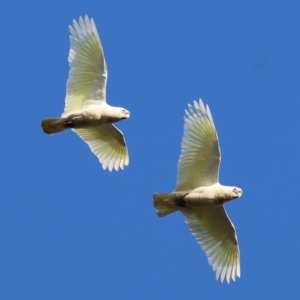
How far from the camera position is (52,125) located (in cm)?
2378

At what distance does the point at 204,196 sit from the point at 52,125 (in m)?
3.82

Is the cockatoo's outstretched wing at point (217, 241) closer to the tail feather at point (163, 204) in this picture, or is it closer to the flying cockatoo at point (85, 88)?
the tail feather at point (163, 204)

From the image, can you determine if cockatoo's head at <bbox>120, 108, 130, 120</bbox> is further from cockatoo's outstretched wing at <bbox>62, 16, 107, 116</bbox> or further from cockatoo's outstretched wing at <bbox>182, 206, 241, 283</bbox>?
cockatoo's outstretched wing at <bbox>182, 206, 241, 283</bbox>

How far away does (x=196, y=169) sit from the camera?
22.7m

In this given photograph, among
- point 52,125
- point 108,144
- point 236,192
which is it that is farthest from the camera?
point 108,144

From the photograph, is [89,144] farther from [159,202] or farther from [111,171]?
[159,202]

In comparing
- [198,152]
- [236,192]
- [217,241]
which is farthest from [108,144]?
[236,192]

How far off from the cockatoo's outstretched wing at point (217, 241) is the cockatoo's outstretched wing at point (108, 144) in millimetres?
3413

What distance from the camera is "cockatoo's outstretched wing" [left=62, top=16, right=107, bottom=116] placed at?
23.8 metres

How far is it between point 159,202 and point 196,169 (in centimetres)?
112

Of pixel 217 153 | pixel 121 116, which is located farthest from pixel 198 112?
pixel 121 116

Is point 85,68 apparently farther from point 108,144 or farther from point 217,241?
point 217,241

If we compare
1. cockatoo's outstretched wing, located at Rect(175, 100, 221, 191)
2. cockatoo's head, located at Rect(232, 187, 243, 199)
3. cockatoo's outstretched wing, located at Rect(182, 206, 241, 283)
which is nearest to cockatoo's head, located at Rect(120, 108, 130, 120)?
cockatoo's outstretched wing, located at Rect(175, 100, 221, 191)

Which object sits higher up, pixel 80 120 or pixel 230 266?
pixel 80 120
